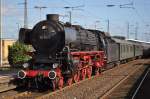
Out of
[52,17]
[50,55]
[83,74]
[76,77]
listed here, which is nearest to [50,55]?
Answer: [50,55]

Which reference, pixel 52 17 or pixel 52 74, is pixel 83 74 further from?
pixel 52 74

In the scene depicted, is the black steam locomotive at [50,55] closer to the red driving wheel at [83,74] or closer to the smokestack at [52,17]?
the smokestack at [52,17]

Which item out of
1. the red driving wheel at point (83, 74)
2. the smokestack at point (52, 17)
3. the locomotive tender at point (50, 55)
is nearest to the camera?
the locomotive tender at point (50, 55)

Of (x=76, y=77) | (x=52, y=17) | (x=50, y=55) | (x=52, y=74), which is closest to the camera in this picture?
(x=52, y=74)

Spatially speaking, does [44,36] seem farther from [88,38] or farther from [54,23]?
[88,38]

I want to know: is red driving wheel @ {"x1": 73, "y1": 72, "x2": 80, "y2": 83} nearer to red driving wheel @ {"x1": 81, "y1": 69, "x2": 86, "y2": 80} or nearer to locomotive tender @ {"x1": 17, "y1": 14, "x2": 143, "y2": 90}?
locomotive tender @ {"x1": 17, "y1": 14, "x2": 143, "y2": 90}

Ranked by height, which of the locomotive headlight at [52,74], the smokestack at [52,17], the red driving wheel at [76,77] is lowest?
the red driving wheel at [76,77]

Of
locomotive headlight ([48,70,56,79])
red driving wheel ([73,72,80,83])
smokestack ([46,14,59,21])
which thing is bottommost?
red driving wheel ([73,72,80,83])

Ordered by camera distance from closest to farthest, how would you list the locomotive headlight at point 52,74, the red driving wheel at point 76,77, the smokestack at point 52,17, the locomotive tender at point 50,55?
the locomotive headlight at point 52,74
the locomotive tender at point 50,55
the smokestack at point 52,17
the red driving wheel at point 76,77

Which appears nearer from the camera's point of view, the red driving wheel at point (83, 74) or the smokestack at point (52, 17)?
the smokestack at point (52, 17)

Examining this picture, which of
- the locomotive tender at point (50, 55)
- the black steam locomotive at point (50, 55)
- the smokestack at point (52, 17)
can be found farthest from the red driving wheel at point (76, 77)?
the smokestack at point (52, 17)

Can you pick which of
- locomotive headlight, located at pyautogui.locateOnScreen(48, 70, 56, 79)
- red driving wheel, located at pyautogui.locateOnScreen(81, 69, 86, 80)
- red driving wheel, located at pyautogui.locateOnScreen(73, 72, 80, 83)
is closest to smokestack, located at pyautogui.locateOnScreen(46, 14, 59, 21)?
locomotive headlight, located at pyautogui.locateOnScreen(48, 70, 56, 79)

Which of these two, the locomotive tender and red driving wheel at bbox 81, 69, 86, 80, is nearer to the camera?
the locomotive tender

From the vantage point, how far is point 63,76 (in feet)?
59.6
